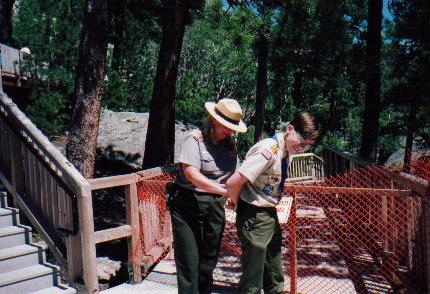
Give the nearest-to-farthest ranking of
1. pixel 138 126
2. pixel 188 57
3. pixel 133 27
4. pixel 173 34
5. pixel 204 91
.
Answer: pixel 173 34 → pixel 133 27 → pixel 138 126 → pixel 204 91 → pixel 188 57

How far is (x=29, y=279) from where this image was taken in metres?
4.41

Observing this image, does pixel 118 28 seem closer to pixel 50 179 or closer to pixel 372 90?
pixel 372 90

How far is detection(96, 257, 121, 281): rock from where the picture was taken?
21.3 feet

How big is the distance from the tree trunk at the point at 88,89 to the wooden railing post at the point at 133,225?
6.58 ft

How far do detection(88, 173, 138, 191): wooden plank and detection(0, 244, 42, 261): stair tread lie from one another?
0.90 metres

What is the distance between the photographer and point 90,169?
6953mm

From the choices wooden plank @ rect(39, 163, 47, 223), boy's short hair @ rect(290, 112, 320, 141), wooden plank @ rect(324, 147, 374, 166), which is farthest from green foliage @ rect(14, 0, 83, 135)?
boy's short hair @ rect(290, 112, 320, 141)

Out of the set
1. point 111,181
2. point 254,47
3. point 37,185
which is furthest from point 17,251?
point 254,47

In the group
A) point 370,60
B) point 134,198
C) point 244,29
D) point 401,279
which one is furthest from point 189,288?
point 244,29

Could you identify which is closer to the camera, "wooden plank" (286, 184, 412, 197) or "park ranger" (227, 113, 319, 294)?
"park ranger" (227, 113, 319, 294)

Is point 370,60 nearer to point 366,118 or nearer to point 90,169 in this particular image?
point 366,118

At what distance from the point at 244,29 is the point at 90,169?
8545mm

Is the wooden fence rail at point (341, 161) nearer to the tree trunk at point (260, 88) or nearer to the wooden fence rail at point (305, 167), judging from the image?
the wooden fence rail at point (305, 167)

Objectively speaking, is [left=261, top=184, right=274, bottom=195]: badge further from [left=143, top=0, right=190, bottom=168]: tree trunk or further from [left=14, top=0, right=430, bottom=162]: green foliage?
Answer: [left=143, top=0, right=190, bottom=168]: tree trunk
